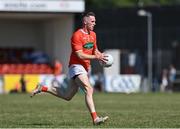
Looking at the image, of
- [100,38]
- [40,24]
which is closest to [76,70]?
[100,38]

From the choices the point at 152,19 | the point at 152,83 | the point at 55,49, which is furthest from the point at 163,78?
the point at 55,49

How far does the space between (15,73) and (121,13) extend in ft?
29.1

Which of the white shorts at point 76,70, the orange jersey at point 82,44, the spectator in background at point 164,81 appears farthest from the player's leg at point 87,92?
the spectator in background at point 164,81

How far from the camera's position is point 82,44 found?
45.0 feet

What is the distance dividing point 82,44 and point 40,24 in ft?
123

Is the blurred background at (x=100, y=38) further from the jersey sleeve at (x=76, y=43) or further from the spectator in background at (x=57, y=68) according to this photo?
the jersey sleeve at (x=76, y=43)

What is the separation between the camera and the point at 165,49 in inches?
1880

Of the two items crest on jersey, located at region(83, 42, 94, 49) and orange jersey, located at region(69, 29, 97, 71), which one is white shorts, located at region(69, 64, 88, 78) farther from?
crest on jersey, located at region(83, 42, 94, 49)

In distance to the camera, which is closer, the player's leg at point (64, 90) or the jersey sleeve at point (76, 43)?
the jersey sleeve at point (76, 43)

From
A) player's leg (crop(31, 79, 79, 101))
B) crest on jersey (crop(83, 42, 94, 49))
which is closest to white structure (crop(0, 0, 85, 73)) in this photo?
player's leg (crop(31, 79, 79, 101))

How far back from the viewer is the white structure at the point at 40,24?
44.0 meters

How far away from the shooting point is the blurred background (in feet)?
146

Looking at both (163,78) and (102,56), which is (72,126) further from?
(163,78)

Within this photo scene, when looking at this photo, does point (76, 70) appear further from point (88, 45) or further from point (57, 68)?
point (57, 68)
